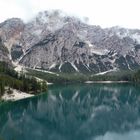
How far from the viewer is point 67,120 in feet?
423

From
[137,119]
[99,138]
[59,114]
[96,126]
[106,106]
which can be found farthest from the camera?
[106,106]

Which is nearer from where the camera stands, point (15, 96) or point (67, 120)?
point (67, 120)

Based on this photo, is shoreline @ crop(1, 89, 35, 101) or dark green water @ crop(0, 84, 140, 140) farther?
shoreline @ crop(1, 89, 35, 101)

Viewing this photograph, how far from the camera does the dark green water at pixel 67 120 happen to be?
9975 cm

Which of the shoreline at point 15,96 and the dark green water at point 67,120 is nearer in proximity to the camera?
the dark green water at point 67,120

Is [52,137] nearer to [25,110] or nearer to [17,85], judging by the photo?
[25,110]

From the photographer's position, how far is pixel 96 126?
4574 inches

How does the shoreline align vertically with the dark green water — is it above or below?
above

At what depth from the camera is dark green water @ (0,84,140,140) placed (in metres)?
99.8

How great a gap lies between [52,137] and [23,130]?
12890 millimetres

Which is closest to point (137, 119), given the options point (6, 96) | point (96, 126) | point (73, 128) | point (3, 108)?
point (96, 126)

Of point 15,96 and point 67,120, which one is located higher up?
point 15,96

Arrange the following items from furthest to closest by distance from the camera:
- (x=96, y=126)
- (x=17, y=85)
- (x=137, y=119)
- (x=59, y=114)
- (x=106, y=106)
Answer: (x=17, y=85), (x=106, y=106), (x=59, y=114), (x=137, y=119), (x=96, y=126)

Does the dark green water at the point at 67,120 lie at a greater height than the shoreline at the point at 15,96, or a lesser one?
lesser
